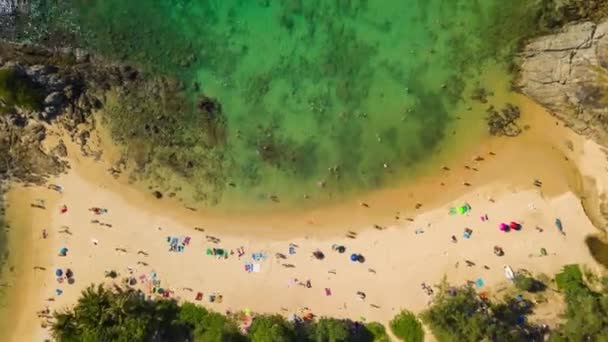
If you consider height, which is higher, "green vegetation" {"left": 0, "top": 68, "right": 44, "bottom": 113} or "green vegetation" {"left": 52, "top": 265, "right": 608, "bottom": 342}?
"green vegetation" {"left": 0, "top": 68, "right": 44, "bottom": 113}

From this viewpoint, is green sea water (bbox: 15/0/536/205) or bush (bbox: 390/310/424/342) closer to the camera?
bush (bbox: 390/310/424/342)

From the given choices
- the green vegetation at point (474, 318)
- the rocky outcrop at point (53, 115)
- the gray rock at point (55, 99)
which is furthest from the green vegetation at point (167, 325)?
the gray rock at point (55, 99)

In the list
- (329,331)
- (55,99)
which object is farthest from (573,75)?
(55,99)

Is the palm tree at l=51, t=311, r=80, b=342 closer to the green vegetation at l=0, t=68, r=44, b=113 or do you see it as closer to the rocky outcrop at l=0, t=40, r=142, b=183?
the rocky outcrop at l=0, t=40, r=142, b=183

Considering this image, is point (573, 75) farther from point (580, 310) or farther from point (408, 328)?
point (408, 328)

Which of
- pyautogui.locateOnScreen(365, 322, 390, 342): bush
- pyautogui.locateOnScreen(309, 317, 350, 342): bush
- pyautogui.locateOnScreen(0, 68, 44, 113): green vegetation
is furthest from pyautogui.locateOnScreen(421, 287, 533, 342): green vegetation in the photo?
pyautogui.locateOnScreen(0, 68, 44, 113): green vegetation

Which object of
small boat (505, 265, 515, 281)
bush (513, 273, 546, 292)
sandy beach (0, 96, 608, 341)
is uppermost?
sandy beach (0, 96, 608, 341)

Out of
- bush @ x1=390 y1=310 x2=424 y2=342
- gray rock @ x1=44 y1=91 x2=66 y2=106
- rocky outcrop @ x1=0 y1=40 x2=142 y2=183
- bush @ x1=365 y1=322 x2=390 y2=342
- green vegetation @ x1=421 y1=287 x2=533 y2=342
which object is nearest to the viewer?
green vegetation @ x1=421 y1=287 x2=533 y2=342
